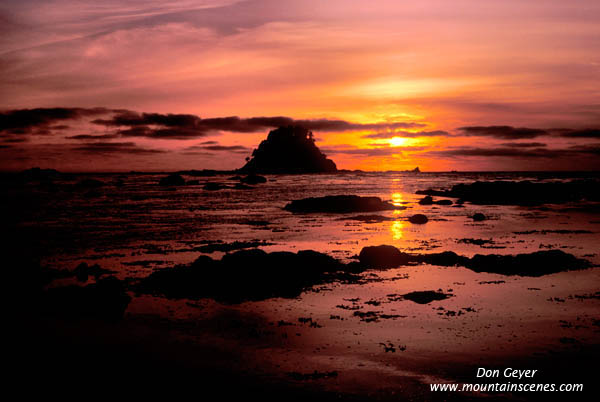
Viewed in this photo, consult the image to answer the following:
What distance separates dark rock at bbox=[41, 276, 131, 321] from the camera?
1366cm

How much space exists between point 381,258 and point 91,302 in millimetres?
11824

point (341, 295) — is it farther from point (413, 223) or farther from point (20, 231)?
point (20, 231)

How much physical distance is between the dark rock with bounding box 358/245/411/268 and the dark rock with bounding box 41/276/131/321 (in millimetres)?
10316

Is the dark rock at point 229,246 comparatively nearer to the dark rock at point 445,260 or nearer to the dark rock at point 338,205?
the dark rock at point 445,260

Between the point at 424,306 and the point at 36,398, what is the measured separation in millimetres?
10325

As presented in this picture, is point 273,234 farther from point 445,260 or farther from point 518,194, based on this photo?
point 518,194

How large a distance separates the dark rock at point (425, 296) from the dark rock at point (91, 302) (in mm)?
8807

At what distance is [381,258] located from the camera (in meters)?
20.7

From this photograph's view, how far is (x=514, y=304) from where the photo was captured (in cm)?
1456

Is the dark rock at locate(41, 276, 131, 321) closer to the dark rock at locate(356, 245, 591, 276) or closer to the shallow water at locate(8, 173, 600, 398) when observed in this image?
the shallow water at locate(8, 173, 600, 398)

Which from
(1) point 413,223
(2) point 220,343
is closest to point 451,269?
(2) point 220,343

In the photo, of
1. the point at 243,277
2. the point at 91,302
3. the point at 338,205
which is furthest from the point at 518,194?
the point at 91,302

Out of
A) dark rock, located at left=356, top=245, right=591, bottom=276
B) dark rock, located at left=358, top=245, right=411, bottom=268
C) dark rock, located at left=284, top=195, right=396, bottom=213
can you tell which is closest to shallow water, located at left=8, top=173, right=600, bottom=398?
dark rock, located at left=356, top=245, right=591, bottom=276

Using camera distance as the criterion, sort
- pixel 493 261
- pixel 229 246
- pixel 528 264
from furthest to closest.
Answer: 1. pixel 229 246
2. pixel 493 261
3. pixel 528 264
